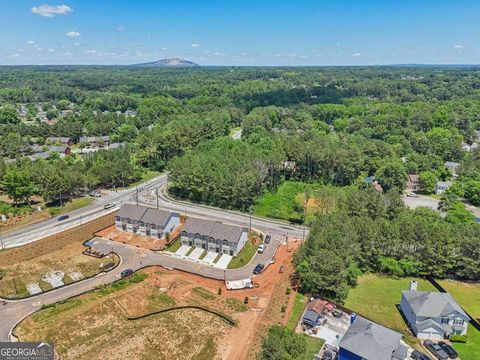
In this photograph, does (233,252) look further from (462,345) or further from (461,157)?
(461,157)

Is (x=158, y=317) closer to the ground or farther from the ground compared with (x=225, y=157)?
closer to the ground

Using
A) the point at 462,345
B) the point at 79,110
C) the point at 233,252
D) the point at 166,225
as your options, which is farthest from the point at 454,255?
the point at 79,110

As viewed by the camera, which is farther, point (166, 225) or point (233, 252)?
point (166, 225)

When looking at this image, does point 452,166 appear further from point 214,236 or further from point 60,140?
point 60,140

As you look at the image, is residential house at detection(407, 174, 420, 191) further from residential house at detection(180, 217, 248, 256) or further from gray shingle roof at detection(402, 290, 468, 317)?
gray shingle roof at detection(402, 290, 468, 317)

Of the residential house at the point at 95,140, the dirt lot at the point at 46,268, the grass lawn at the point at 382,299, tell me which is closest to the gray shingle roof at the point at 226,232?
the dirt lot at the point at 46,268

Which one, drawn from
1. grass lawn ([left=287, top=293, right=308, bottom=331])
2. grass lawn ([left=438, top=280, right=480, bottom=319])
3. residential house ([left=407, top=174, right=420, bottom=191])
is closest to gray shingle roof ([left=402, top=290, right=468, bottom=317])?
grass lawn ([left=438, top=280, right=480, bottom=319])

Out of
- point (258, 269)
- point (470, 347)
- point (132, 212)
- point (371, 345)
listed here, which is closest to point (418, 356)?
point (371, 345)

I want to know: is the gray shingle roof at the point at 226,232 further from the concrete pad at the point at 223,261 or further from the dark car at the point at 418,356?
the dark car at the point at 418,356
